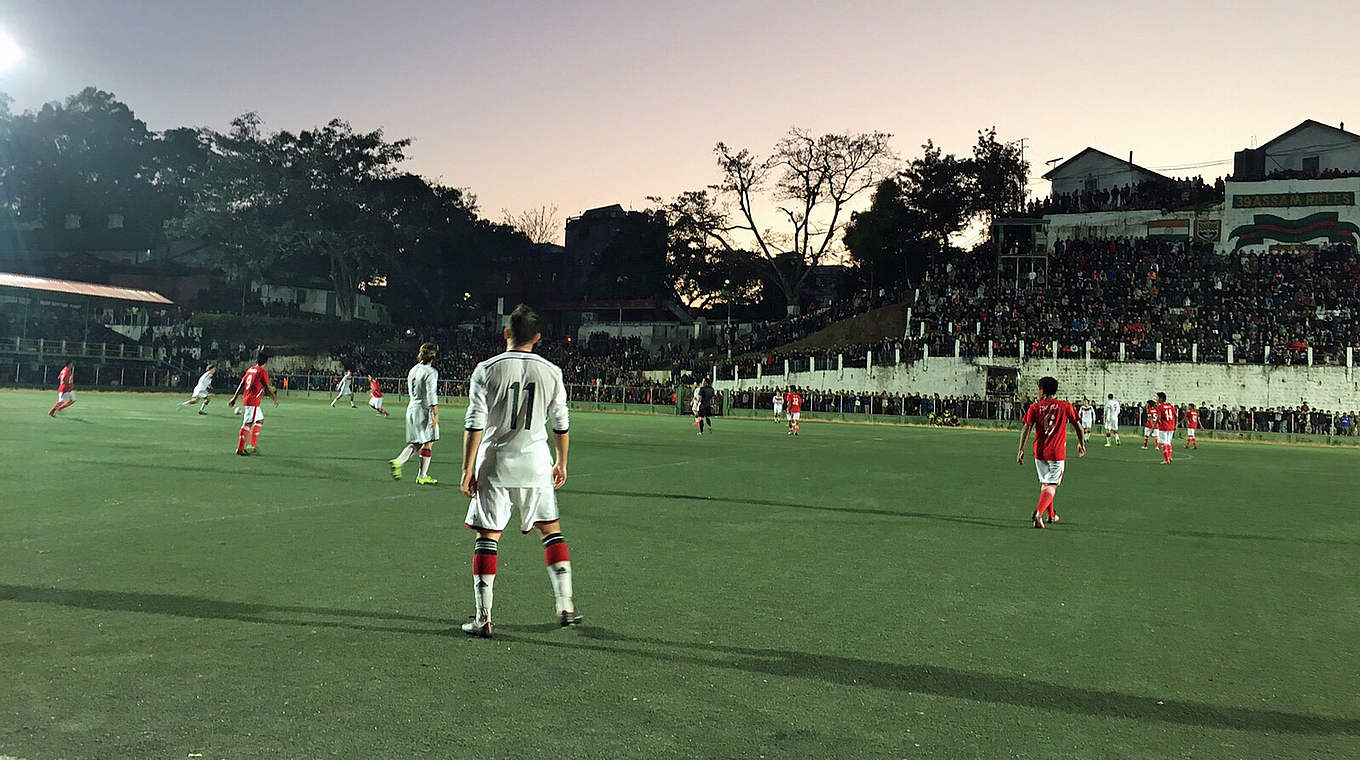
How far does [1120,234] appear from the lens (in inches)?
2048

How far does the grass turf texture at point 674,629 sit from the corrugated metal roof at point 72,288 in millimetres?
52214

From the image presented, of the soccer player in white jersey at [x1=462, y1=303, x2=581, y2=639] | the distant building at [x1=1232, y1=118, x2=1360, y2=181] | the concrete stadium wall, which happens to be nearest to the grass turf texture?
the soccer player in white jersey at [x1=462, y1=303, x2=581, y2=639]

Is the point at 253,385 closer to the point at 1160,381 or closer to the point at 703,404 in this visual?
the point at 703,404

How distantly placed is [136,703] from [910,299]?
2085 inches

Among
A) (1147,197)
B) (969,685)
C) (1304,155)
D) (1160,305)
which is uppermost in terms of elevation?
(1304,155)

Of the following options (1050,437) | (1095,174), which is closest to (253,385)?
(1050,437)

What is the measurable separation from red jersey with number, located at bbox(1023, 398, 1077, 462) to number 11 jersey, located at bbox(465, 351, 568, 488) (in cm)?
714

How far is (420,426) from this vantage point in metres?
13.0

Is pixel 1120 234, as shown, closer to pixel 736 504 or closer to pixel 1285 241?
pixel 1285 241

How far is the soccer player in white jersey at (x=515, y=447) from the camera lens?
18.1 ft

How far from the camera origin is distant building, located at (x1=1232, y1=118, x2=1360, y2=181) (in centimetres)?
4991

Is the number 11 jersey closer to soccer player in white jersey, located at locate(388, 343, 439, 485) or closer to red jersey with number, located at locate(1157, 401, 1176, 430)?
soccer player in white jersey, located at locate(388, 343, 439, 485)

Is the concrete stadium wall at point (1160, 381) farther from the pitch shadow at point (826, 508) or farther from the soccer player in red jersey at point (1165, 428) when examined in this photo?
the pitch shadow at point (826, 508)

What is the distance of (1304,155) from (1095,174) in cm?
1090
